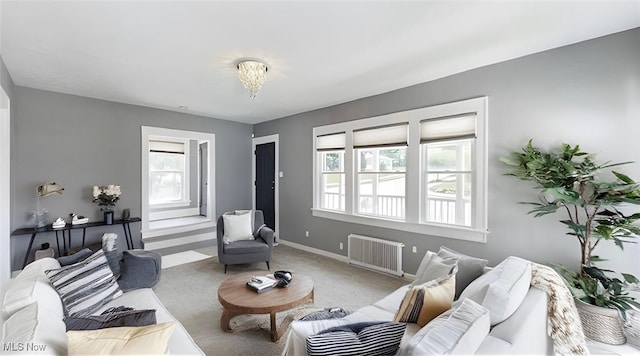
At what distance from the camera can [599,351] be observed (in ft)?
6.82

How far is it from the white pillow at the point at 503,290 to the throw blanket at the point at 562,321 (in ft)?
0.45

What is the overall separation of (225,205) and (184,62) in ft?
11.7

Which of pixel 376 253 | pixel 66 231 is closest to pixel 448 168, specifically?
pixel 376 253

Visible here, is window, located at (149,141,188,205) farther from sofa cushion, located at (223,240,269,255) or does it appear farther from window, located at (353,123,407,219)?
window, located at (353,123,407,219)

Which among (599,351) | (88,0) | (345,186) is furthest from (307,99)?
(599,351)

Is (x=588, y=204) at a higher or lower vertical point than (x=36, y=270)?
higher

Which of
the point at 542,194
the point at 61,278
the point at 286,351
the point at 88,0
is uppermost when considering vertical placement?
the point at 88,0

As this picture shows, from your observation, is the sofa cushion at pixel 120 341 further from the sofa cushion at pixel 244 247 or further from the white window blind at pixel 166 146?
the white window blind at pixel 166 146

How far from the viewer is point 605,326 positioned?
6.98 feet

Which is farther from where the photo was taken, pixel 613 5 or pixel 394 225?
pixel 394 225

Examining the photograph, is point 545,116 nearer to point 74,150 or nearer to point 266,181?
point 266,181

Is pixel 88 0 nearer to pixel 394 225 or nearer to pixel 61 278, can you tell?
pixel 61 278

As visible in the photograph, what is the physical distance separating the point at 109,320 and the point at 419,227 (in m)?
3.31

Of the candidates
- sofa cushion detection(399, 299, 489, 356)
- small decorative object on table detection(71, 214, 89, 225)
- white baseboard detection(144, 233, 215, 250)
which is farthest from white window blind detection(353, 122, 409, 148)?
small decorative object on table detection(71, 214, 89, 225)
